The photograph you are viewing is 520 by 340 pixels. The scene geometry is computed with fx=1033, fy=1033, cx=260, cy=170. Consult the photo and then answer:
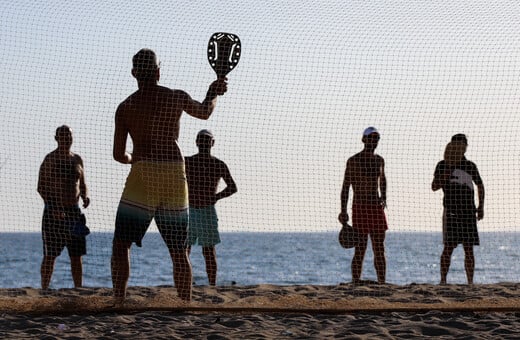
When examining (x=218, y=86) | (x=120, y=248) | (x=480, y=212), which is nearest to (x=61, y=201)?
(x=120, y=248)

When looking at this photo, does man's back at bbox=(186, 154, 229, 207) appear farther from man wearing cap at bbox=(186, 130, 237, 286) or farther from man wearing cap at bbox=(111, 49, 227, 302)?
man wearing cap at bbox=(111, 49, 227, 302)

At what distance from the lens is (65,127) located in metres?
8.56

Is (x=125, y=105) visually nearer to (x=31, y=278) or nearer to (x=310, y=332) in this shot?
(x=310, y=332)

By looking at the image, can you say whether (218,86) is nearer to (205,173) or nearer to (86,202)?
(205,173)

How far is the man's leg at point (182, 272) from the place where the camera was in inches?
265

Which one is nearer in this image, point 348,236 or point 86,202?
point 86,202

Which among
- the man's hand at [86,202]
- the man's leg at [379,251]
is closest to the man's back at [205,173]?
the man's hand at [86,202]

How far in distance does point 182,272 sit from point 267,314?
63cm

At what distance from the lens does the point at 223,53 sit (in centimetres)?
668

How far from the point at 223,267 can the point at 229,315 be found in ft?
125

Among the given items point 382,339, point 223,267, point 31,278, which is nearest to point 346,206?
point 382,339

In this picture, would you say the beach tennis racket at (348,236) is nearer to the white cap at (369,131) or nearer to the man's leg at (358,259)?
the man's leg at (358,259)

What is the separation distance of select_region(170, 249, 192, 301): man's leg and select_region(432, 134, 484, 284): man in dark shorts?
3.00 metres

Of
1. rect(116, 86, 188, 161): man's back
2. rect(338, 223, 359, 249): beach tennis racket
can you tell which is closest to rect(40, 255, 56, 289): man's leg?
rect(116, 86, 188, 161): man's back
